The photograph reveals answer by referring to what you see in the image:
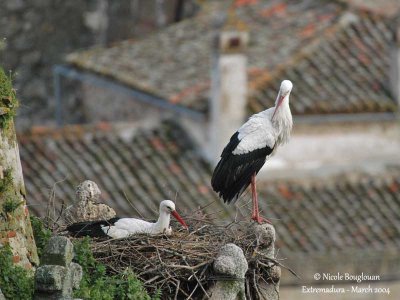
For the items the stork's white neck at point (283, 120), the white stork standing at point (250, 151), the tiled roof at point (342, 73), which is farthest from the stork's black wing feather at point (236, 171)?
the tiled roof at point (342, 73)

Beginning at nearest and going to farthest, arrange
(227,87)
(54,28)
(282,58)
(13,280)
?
(13,280)
(227,87)
(282,58)
(54,28)

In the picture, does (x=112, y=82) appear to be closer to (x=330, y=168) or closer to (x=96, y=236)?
(x=330, y=168)

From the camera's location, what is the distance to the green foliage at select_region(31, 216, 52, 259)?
11.7 meters

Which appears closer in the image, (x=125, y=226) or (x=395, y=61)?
(x=125, y=226)

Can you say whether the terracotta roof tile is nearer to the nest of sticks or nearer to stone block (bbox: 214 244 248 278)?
the nest of sticks

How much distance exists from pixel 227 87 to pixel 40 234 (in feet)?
34.2

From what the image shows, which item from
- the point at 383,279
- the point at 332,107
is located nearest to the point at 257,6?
the point at 332,107

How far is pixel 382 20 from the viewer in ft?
78.9

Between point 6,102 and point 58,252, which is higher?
point 6,102

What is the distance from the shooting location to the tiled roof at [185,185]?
20719mm

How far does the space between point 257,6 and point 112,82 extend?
2499 mm

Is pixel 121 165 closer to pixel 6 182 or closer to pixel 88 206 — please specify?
pixel 88 206

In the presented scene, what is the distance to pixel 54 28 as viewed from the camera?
2895 cm

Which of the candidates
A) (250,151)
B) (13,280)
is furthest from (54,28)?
(13,280)
